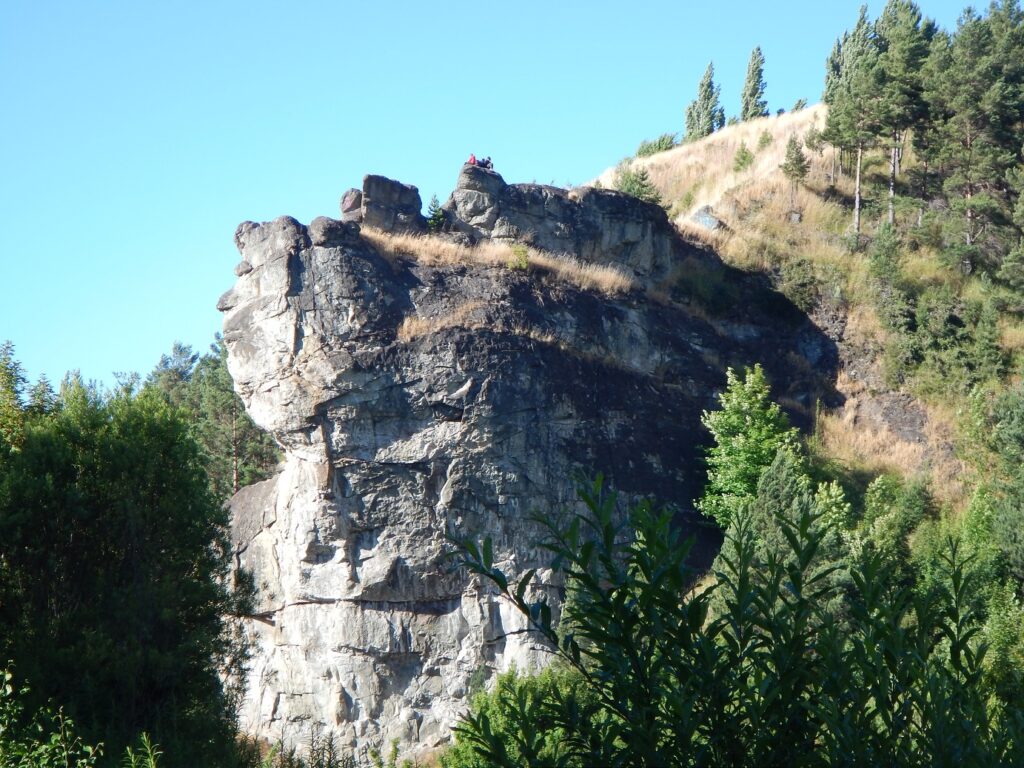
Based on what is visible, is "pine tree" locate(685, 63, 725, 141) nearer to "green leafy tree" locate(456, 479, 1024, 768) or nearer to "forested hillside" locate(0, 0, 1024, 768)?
"forested hillside" locate(0, 0, 1024, 768)

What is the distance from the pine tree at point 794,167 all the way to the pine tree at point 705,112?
62.5 ft

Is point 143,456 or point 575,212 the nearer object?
point 143,456

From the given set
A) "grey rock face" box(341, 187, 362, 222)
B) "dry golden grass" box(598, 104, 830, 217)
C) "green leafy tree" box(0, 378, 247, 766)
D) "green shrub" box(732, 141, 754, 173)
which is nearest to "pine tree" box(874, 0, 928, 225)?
"dry golden grass" box(598, 104, 830, 217)

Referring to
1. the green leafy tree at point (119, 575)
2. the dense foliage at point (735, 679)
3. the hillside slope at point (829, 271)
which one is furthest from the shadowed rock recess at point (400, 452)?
the dense foliage at point (735, 679)

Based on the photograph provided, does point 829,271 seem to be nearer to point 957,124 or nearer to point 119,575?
point 957,124

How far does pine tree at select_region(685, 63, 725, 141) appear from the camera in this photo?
55.9m

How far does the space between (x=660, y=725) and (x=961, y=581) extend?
171 cm

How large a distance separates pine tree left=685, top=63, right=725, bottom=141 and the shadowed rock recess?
32413 millimetres

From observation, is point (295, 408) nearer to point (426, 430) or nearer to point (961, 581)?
point (426, 430)

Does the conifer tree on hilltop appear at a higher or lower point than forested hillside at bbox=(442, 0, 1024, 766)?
higher

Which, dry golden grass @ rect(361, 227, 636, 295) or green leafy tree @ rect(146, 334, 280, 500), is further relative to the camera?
green leafy tree @ rect(146, 334, 280, 500)

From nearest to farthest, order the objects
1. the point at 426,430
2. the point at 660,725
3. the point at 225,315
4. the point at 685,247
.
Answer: the point at 660,725 < the point at 426,430 < the point at 225,315 < the point at 685,247

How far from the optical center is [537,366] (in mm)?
24344

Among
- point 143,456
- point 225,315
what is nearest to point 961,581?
point 143,456
